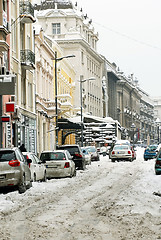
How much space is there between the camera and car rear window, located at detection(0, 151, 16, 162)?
20750 mm

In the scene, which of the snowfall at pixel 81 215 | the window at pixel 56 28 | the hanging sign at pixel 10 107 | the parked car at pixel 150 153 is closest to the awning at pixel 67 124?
the parked car at pixel 150 153

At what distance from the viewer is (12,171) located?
20516 millimetres

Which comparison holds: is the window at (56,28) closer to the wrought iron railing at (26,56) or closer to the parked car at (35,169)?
the wrought iron railing at (26,56)

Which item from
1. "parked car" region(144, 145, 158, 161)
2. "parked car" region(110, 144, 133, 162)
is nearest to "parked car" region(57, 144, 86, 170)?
"parked car" region(110, 144, 133, 162)

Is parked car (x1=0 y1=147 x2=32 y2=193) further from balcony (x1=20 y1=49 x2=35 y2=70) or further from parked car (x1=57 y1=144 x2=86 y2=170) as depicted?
balcony (x1=20 y1=49 x2=35 y2=70)

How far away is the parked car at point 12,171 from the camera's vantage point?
66.7 ft

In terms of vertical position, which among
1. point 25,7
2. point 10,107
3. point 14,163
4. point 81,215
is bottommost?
point 81,215

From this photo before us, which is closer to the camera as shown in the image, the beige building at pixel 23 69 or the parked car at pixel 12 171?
the parked car at pixel 12 171

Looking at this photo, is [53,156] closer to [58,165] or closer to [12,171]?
[58,165]

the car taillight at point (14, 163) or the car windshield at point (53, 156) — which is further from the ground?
the car windshield at point (53, 156)

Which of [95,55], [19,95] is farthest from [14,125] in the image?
[95,55]

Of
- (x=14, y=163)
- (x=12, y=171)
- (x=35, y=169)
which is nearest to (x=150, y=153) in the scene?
(x=35, y=169)

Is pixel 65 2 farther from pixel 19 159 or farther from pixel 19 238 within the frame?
pixel 19 238

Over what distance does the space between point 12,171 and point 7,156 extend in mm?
617
